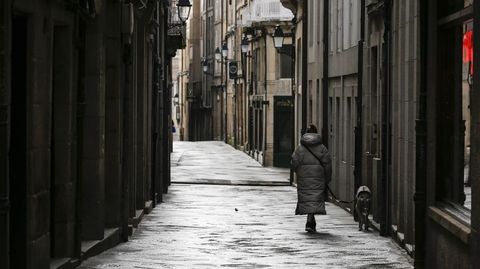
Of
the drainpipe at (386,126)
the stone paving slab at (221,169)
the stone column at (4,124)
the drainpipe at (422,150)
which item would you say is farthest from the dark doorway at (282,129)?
the stone column at (4,124)

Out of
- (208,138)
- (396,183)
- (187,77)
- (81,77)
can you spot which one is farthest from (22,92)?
(187,77)

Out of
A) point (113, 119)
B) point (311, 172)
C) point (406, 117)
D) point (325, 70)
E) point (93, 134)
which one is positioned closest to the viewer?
point (93, 134)

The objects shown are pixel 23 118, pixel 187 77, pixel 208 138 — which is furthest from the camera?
pixel 187 77

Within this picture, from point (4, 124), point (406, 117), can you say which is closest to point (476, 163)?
point (4, 124)

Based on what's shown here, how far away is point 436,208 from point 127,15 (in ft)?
22.3

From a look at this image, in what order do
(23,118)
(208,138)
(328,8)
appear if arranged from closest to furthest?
(23,118) → (328,8) → (208,138)

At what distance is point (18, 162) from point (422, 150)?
4.79 meters

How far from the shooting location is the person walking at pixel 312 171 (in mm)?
22656

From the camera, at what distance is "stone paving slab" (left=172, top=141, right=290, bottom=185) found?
1708 inches

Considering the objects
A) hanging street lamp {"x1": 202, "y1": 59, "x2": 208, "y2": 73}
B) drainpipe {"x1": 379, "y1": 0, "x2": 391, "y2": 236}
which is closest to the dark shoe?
drainpipe {"x1": 379, "y1": 0, "x2": 391, "y2": 236}

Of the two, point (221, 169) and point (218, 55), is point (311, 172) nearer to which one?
point (221, 169)

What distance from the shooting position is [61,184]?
1517 centimetres

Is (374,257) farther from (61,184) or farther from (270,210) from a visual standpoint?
(270,210)

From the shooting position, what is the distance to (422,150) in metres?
15.4
